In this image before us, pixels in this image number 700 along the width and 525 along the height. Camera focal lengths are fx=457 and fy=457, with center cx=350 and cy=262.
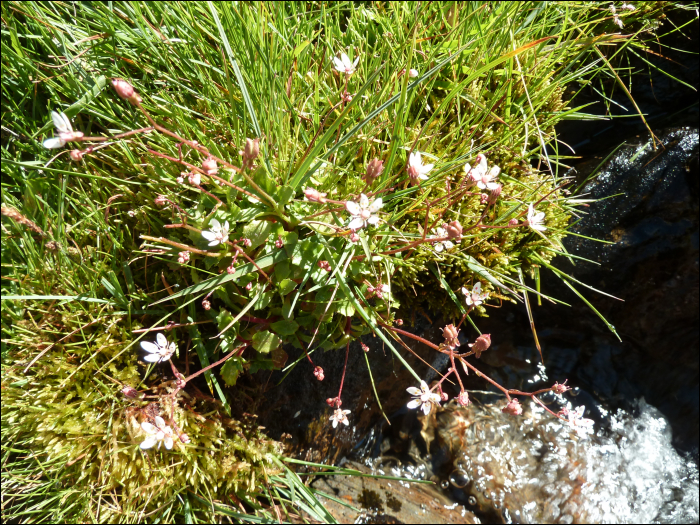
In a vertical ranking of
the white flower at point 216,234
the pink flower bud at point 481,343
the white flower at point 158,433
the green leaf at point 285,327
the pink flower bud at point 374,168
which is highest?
the pink flower bud at point 374,168

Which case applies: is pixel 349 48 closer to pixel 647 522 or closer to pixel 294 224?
pixel 294 224

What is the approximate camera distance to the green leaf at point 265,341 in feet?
6.00

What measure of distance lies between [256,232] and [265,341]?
1.48 ft

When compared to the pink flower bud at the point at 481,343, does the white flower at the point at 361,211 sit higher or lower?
higher

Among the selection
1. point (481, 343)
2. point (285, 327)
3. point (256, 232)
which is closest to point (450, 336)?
point (481, 343)

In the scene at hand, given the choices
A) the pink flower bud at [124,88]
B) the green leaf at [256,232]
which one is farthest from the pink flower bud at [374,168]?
the pink flower bud at [124,88]

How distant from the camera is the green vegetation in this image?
180 cm

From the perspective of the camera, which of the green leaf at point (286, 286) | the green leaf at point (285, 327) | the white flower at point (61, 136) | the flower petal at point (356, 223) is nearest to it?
the white flower at point (61, 136)

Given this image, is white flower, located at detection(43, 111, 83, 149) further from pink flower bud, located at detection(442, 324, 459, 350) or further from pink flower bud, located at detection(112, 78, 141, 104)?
pink flower bud, located at detection(442, 324, 459, 350)

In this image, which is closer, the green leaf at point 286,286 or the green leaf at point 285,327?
the green leaf at point 286,286

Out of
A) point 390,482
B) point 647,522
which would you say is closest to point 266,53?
point 390,482

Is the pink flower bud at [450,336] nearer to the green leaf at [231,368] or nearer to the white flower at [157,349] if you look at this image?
the green leaf at [231,368]

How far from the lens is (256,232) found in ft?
5.59

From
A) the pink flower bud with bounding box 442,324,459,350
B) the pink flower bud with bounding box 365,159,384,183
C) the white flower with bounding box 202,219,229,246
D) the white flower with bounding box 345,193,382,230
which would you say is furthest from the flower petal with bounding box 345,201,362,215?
the pink flower bud with bounding box 442,324,459,350
